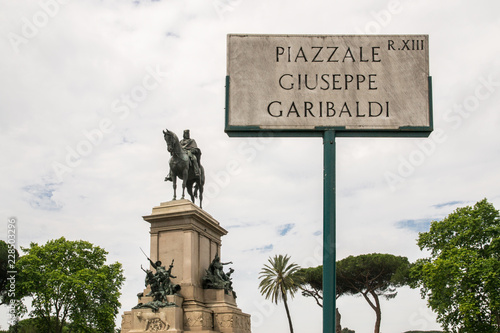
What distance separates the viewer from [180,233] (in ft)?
81.0

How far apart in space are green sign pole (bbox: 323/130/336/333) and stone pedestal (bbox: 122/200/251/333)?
60.3ft

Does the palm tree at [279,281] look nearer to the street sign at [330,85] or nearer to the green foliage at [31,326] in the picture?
the green foliage at [31,326]

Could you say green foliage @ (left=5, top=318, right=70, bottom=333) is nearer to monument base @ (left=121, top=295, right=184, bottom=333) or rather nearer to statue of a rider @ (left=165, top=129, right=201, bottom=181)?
statue of a rider @ (left=165, top=129, right=201, bottom=181)

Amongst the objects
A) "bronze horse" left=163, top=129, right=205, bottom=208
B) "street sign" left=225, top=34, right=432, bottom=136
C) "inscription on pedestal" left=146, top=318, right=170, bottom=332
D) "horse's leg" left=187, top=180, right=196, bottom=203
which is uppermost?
"bronze horse" left=163, top=129, right=205, bottom=208

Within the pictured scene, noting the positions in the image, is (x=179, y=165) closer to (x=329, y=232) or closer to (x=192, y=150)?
(x=192, y=150)

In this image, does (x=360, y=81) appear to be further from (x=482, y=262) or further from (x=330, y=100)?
(x=482, y=262)

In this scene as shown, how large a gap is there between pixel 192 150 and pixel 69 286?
70.0 feet

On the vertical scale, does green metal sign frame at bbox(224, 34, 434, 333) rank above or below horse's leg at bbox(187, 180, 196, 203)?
below

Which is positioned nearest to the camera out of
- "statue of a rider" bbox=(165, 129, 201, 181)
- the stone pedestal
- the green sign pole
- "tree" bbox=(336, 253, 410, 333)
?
the green sign pole

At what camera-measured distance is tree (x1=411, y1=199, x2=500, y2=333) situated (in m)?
36.4

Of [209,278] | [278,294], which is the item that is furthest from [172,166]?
[278,294]

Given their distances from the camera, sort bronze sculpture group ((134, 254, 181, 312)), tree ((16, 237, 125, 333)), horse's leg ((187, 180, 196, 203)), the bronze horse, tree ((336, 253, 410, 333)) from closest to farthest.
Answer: bronze sculpture group ((134, 254, 181, 312)), the bronze horse, horse's leg ((187, 180, 196, 203)), tree ((16, 237, 125, 333)), tree ((336, 253, 410, 333))

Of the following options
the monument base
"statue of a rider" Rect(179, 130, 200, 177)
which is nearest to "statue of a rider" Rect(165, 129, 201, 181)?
"statue of a rider" Rect(179, 130, 200, 177)

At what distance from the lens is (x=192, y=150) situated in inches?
1061
